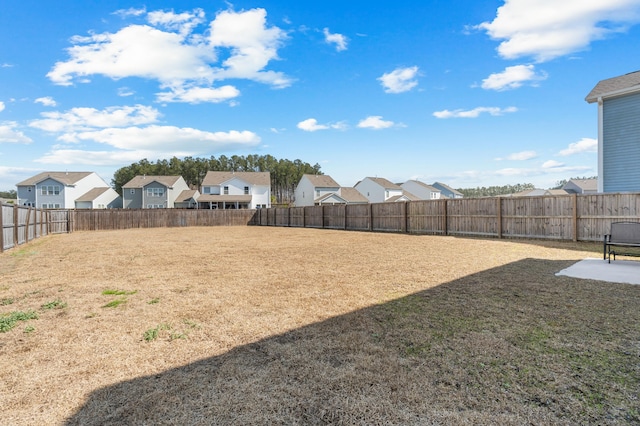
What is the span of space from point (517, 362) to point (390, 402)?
4.40 ft

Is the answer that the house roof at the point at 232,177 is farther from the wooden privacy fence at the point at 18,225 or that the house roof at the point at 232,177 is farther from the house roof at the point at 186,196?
the wooden privacy fence at the point at 18,225

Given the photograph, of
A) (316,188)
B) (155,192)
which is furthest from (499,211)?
(155,192)

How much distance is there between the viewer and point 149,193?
1933 inches

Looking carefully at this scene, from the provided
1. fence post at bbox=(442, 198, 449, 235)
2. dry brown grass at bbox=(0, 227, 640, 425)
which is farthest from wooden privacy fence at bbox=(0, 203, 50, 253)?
fence post at bbox=(442, 198, 449, 235)

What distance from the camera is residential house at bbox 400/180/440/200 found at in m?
61.8

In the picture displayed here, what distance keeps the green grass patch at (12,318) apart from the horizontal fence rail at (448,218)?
31.9 ft

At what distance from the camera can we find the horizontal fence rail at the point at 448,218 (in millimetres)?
11680

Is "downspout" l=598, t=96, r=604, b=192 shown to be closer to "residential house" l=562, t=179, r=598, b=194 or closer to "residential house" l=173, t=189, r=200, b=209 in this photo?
"residential house" l=562, t=179, r=598, b=194

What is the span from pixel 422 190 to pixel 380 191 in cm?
1253

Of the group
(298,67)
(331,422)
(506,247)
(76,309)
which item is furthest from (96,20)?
(506,247)

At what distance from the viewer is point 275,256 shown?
994 cm

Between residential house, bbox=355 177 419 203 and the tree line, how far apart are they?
22.4 metres

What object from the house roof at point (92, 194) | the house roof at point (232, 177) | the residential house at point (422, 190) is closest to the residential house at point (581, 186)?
the residential house at point (422, 190)

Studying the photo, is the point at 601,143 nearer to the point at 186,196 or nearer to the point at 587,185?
the point at 587,185
